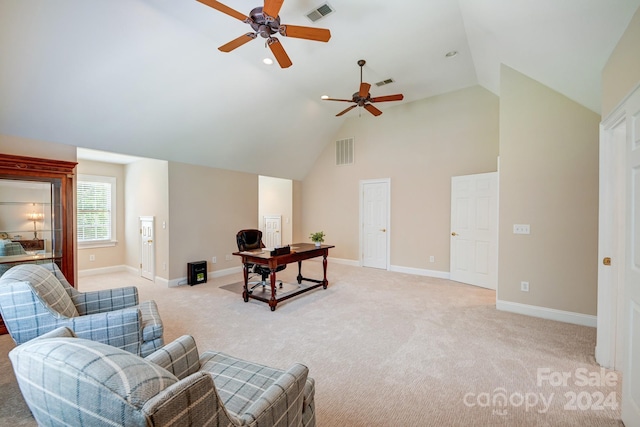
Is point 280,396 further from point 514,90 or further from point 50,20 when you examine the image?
point 514,90

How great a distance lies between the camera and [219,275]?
222 inches

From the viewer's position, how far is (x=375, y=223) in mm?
6348

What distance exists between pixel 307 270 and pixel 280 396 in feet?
16.5

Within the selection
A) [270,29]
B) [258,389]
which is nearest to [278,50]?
[270,29]

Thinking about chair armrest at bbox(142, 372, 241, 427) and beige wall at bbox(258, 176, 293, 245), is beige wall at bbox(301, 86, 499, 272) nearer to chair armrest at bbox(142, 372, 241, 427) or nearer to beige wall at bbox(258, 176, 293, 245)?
beige wall at bbox(258, 176, 293, 245)

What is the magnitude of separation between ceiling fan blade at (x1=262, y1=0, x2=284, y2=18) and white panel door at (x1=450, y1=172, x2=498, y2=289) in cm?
427

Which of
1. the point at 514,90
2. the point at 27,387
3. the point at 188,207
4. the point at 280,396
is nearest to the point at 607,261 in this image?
the point at 514,90

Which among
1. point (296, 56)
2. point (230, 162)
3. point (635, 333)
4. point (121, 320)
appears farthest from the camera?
point (230, 162)

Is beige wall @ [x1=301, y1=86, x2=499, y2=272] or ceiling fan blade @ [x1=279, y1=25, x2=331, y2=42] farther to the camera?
beige wall @ [x1=301, y1=86, x2=499, y2=272]

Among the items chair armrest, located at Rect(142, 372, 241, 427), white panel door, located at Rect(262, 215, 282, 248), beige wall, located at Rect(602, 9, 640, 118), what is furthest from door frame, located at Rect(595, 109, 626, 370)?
white panel door, located at Rect(262, 215, 282, 248)

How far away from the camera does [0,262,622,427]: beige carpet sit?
1.89m

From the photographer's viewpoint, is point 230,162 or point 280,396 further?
point 230,162

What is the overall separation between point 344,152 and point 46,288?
230 inches

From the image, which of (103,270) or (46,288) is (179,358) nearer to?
(46,288)
